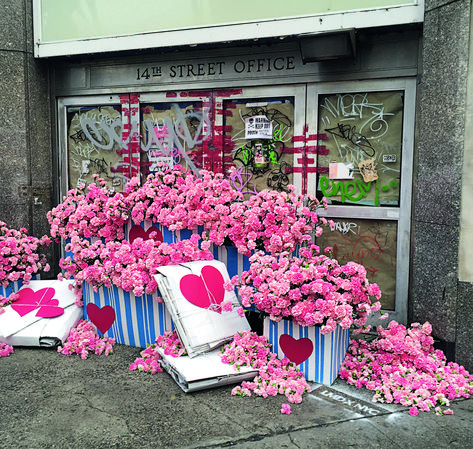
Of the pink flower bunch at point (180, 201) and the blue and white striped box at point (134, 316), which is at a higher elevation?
the pink flower bunch at point (180, 201)

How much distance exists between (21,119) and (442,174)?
16.9 ft

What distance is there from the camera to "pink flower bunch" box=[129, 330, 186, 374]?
4.11 meters

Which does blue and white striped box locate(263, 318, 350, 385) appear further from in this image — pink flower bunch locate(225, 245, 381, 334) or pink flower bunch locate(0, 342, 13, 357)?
pink flower bunch locate(0, 342, 13, 357)

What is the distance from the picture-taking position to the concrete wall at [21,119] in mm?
6211

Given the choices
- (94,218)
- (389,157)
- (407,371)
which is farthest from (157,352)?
(389,157)

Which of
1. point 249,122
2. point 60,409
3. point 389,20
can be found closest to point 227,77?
point 249,122

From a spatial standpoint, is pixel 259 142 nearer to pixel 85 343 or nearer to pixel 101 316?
pixel 101 316

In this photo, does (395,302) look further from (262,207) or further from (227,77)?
(227,77)

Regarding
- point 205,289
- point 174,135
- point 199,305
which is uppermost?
point 174,135

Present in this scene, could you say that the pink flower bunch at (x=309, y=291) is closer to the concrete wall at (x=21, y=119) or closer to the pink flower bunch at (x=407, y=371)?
the pink flower bunch at (x=407, y=371)

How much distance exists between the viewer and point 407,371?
399cm

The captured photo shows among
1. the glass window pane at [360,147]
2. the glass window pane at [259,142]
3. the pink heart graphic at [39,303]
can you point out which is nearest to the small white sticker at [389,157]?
the glass window pane at [360,147]

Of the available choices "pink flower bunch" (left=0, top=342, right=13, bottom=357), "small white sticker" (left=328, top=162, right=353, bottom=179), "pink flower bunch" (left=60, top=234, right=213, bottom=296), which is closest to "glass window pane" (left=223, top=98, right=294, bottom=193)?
"small white sticker" (left=328, top=162, right=353, bottom=179)

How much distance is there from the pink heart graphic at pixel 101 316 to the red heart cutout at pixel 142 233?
86 cm
